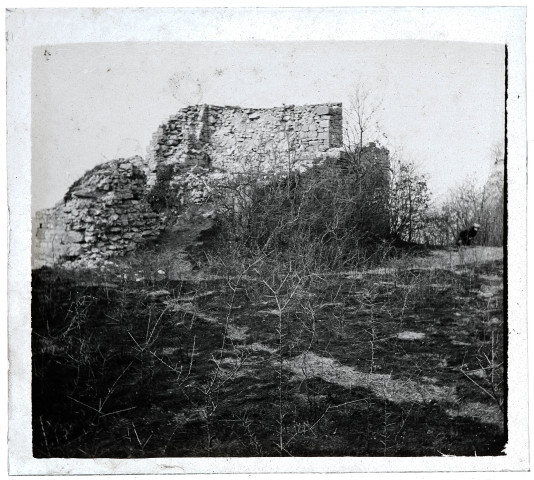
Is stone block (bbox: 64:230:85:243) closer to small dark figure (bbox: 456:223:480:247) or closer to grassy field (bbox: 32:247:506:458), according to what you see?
grassy field (bbox: 32:247:506:458)

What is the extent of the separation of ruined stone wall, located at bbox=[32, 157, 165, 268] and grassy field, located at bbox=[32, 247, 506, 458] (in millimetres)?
196

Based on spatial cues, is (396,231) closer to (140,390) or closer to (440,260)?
(440,260)

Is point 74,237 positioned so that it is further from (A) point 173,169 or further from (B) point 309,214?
(B) point 309,214

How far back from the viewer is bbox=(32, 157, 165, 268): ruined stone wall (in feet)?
14.3

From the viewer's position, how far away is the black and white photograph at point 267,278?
423cm

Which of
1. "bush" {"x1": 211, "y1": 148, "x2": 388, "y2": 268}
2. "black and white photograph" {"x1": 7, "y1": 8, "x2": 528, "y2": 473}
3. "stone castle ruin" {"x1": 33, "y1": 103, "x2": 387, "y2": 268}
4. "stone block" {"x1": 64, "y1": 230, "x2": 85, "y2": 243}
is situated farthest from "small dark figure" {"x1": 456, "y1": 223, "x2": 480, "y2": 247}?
"stone block" {"x1": 64, "y1": 230, "x2": 85, "y2": 243}

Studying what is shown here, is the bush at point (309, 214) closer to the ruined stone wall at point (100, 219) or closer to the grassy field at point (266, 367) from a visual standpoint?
the grassy field at point (266, 367)

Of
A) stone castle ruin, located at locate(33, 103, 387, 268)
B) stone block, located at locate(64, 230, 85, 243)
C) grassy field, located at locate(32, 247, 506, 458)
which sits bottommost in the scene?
grassy field, located at locate(32, 247, 506, 458)

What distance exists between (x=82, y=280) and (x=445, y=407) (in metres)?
2.89

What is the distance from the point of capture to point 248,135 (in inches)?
181

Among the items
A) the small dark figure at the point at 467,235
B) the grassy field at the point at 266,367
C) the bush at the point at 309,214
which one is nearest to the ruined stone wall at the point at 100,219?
the grassy field at the point at 266,367

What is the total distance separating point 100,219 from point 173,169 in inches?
28.8

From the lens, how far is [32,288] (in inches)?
169

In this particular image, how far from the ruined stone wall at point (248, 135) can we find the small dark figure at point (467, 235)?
122 centimetres
